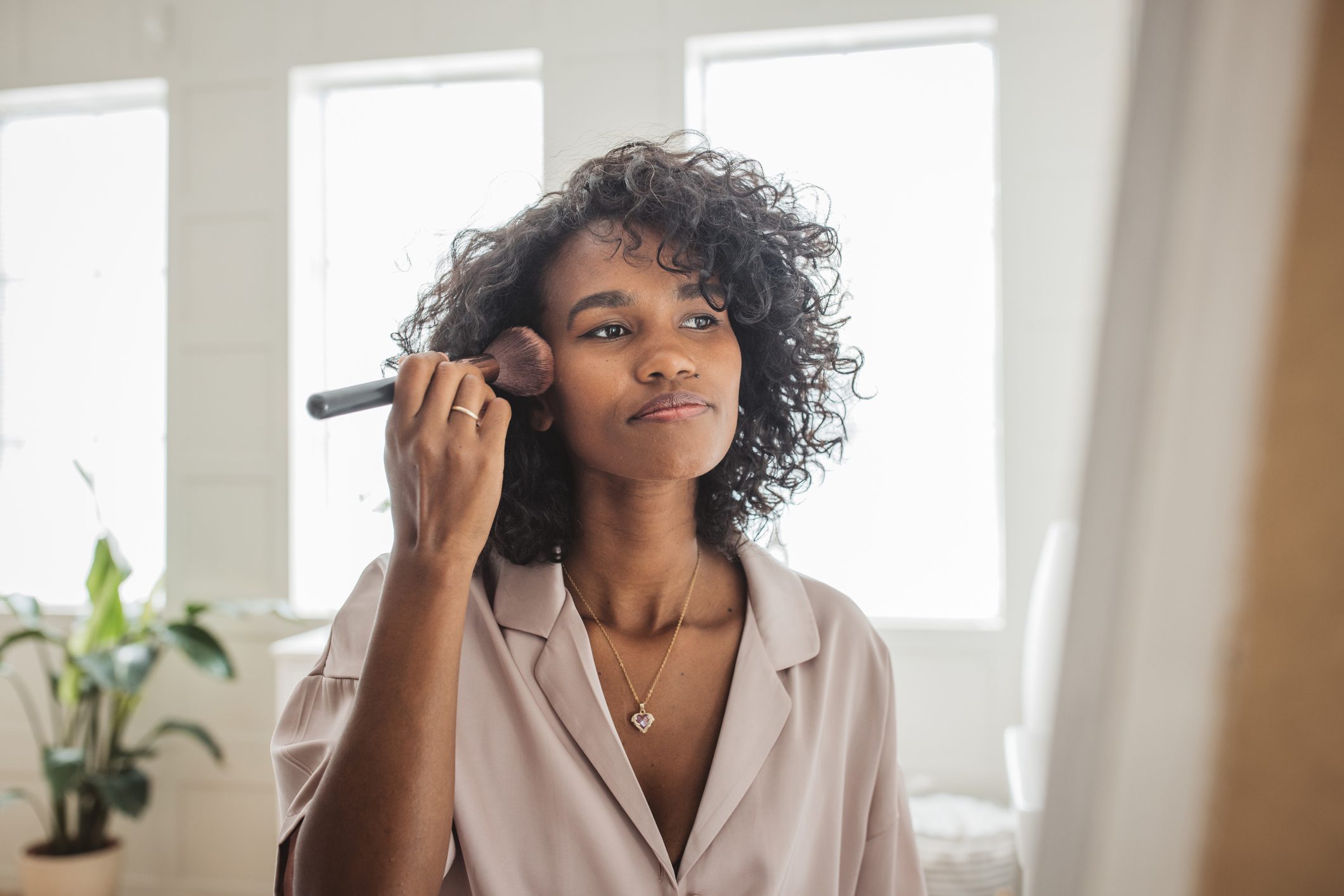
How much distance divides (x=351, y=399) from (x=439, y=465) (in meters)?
0.11

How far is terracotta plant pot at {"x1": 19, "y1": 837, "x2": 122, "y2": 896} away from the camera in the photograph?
9.41 feet

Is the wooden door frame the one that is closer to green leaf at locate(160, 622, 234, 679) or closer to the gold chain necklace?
the gold chain necklace

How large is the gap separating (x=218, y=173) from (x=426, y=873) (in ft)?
10.3

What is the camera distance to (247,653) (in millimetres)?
3393

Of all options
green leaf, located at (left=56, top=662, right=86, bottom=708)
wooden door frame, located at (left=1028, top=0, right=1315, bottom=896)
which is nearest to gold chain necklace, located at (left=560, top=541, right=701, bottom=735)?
wooden door frame, located at (left=1028, top=0, right=1315, bottom=896)

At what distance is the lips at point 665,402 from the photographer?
3.84ft

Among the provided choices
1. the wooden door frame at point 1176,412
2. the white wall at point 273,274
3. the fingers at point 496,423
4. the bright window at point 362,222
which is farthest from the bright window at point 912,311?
the wooden door frame at point 1176,412

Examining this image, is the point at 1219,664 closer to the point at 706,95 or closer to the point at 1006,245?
the point at 1006,245

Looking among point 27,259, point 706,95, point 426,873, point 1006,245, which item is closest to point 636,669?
point 426,873

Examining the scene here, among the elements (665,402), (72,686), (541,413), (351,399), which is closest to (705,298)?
(665,402)

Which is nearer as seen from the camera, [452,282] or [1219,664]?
[1219,664]

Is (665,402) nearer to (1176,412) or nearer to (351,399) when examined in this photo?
(351,399)

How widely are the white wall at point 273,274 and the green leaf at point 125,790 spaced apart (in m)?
0.41

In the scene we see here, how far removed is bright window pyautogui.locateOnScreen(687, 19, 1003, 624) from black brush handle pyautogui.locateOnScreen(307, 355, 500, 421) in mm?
2341
